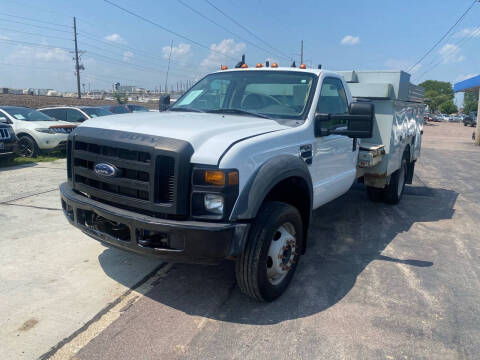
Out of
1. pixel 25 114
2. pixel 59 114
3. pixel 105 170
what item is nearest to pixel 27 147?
pixel 25 114

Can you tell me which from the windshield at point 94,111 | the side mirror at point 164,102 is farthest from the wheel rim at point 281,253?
the windshield at point 94,111

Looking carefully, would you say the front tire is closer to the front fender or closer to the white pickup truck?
the white pickup truck

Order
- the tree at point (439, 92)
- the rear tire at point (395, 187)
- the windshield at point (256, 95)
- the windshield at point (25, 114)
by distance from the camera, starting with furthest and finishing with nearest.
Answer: the tree at point (439, 92) → the windshield at point (25, 114) → the rear tire at point (395, 187) → the windshield at point (256, 95)

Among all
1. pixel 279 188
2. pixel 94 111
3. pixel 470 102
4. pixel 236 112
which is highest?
pixel 470 102

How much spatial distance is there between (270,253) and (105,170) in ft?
4.91

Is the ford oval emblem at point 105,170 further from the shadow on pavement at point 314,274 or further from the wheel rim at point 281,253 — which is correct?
the wheel rim at point 281,253

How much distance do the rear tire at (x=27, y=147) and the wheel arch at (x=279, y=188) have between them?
9540 mm

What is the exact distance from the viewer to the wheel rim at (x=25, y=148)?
10992mm

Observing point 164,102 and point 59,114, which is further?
point 59,114

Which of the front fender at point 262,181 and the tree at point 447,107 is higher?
the tree at point 447,107

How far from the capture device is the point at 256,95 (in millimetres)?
4238

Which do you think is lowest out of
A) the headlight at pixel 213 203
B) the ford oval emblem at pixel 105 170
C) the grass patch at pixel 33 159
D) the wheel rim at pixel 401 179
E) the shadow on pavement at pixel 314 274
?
the grass patch at pixel 33 159

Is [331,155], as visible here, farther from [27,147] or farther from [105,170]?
→ [27,147]

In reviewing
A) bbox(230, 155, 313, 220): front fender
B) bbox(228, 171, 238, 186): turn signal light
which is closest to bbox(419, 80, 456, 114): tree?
bbox(230, 155, 313, 220): front fender
